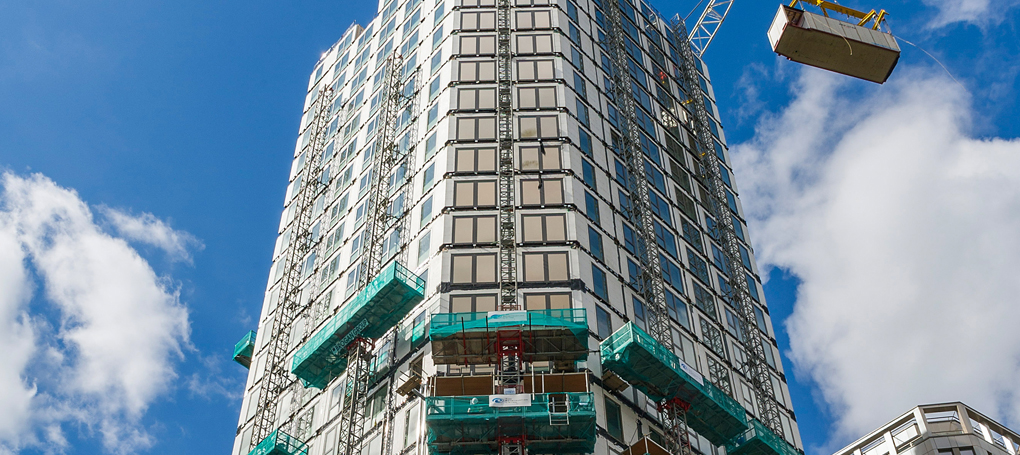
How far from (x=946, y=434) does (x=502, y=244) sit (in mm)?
35809

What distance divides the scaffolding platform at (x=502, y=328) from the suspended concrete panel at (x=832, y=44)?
19376 mm

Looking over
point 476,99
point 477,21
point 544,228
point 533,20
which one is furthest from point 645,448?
point 477,21

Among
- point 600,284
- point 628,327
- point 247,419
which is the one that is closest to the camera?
point 628,327

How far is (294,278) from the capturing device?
86812mm

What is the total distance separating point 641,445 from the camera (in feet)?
193

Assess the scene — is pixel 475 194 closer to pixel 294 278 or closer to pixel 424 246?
pixel 424 246

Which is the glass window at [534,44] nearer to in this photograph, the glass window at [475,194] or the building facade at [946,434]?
the glass window at [475,194]

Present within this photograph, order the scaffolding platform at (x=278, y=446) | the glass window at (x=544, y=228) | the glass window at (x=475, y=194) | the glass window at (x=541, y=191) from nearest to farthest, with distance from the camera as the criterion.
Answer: the scaffolding platform at (x=278, y=446) < the glass window at (x=544, y=228) < the glass window at (x=475, y=194) < the glass window at (x=541, y=191)

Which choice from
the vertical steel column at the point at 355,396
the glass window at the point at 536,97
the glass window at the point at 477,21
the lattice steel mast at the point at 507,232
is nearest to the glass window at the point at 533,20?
the lattice steel mast at the point at 507,232

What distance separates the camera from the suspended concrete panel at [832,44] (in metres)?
57.8

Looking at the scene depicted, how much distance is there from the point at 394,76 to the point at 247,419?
31701 mm

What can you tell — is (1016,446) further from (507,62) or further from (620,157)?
(507,62)

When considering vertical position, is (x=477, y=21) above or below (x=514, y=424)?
above

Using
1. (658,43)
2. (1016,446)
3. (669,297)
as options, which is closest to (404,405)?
(669,297)
